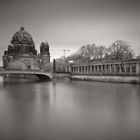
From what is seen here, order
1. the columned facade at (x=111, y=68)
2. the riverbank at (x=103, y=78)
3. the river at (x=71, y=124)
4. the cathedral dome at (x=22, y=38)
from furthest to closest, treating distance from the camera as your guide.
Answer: the cathedral dome at (x=22, y=38) → the columned facade at (x=111, y=68) → the riverbank at (x=103, y=78) → the river at (x=71, y=124)

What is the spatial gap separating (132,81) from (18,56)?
2098 inches

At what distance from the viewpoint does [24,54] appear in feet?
246

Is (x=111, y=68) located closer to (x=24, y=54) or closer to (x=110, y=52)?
(x=110, y=52)

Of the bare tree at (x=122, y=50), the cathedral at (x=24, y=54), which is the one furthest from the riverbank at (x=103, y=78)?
the cathedral at (x=24, y=54)

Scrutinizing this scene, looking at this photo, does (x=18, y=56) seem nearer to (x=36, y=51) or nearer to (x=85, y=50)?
(x=36, y=51)

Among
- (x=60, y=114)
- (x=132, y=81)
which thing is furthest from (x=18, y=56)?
(x=60, y=114)

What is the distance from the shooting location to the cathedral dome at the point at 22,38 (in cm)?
7865

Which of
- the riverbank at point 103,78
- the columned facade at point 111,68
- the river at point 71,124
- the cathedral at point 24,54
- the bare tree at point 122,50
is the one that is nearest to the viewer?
the river at point 71,124

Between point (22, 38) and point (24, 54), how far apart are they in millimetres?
8186

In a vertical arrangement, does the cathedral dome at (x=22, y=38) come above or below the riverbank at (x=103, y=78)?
above

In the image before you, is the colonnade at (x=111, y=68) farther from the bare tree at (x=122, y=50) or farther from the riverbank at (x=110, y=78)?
the bare tree at (x=122, y=50)

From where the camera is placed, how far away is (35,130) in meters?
8.66

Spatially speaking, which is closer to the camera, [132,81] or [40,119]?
[40,119]

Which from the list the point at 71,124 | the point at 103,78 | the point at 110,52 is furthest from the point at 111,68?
the point at 71,124
